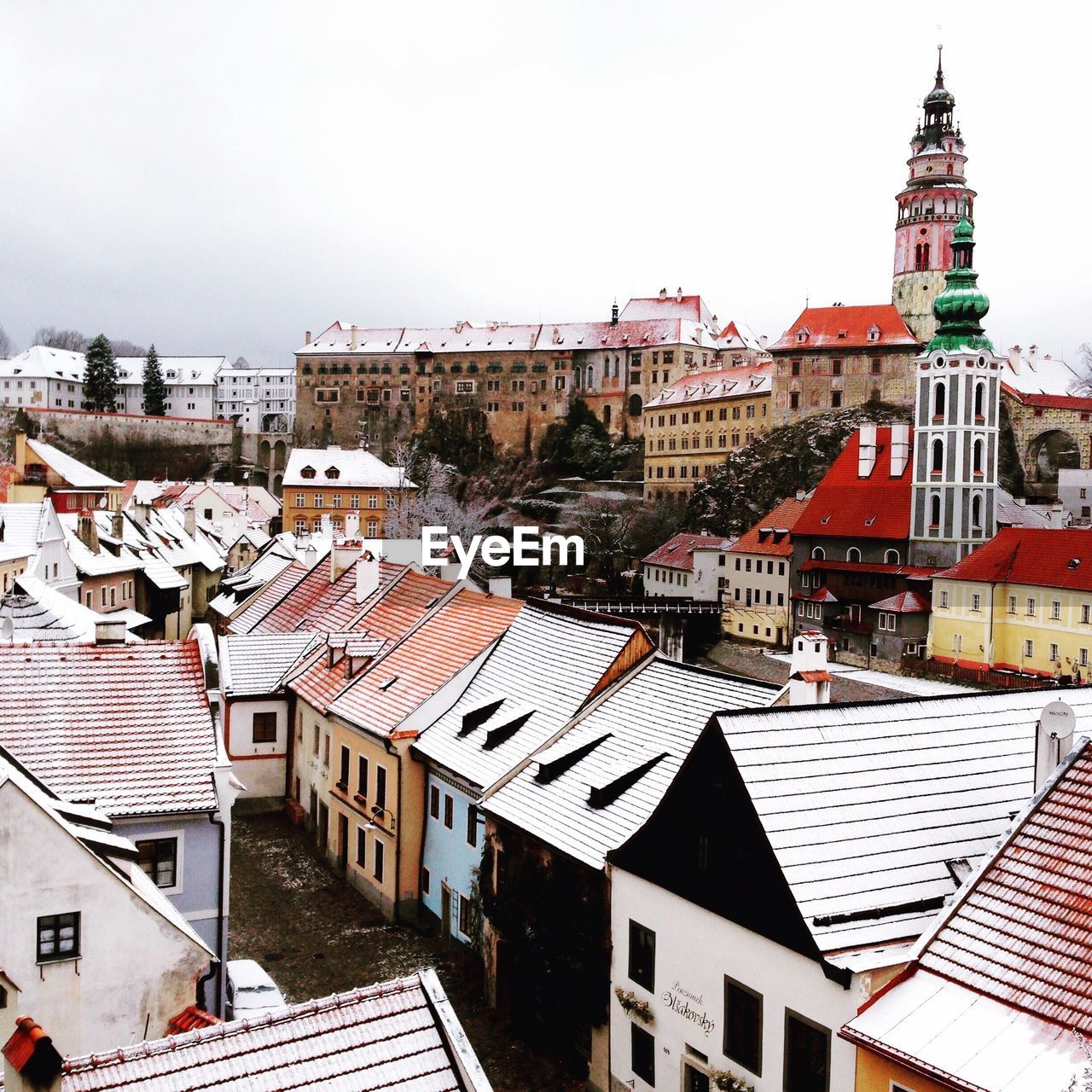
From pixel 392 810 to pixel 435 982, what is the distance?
48.9ft

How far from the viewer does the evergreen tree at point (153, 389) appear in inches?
5320

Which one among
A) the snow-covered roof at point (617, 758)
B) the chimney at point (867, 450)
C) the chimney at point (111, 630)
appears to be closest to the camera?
the snow-covered roof at point (617, 758)

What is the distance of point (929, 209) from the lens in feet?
323

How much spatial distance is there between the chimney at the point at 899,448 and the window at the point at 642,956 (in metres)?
57.3

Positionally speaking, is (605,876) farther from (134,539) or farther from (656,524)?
(656,524)

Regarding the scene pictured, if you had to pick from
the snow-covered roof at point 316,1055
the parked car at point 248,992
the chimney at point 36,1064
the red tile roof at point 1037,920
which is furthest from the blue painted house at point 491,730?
the chimney at point 36,1064

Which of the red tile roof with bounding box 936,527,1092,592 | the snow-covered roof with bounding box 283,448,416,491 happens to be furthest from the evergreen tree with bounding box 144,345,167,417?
the red tile roof with bounding box 936,527,1092,592

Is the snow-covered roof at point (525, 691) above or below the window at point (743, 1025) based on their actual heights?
above

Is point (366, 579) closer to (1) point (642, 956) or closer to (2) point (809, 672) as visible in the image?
(2) point (809, 672)

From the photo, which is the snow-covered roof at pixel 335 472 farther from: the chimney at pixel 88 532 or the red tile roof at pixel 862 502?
the chimney at pixel 88 532

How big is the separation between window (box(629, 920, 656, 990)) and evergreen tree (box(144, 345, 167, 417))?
422ft

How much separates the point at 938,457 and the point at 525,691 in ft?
156

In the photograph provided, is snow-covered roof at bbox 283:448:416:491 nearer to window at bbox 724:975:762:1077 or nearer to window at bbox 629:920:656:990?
window at bbox 629:920:656:990

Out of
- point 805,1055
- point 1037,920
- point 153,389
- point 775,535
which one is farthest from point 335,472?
point 1037,920
